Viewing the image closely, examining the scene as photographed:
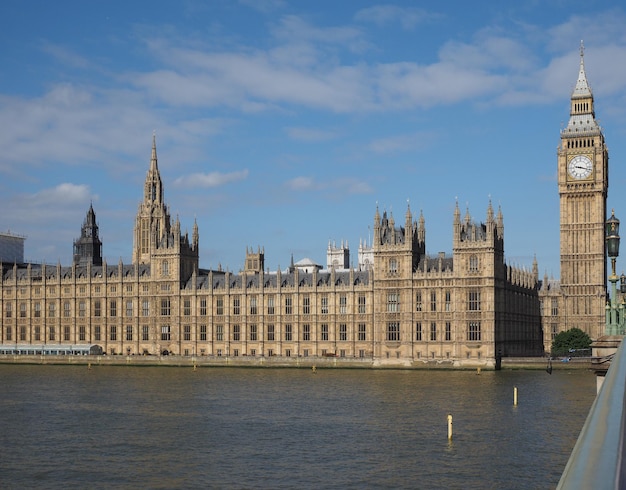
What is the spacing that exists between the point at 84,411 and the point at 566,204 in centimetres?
10038

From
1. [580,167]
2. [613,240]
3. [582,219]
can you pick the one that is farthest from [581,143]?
[613,240]

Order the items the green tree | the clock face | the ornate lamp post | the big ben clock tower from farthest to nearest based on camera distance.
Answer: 1. the clock face
2. the big ben clock tower
3. the green tree
4. the ornate lamp post

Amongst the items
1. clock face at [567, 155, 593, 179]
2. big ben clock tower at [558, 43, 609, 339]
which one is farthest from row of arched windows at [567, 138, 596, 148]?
clock face at [567, 155, 593, 179]

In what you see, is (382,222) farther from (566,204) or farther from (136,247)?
(136,247)

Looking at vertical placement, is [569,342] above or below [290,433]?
above

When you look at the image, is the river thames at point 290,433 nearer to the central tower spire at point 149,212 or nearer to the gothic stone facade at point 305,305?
the gothic stone facade at point 305,305

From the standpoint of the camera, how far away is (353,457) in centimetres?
4388

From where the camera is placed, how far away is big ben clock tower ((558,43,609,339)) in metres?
139

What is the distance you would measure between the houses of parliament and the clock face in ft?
0.55

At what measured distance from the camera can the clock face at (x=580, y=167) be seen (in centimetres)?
14131

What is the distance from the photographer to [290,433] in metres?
52.5

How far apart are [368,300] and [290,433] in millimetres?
71950

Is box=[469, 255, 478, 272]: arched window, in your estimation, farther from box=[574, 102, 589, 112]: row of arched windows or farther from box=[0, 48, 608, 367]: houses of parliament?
box=[574, 102, 589, 112]: row of arched windows

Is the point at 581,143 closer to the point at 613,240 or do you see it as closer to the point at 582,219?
the point at 582,219
